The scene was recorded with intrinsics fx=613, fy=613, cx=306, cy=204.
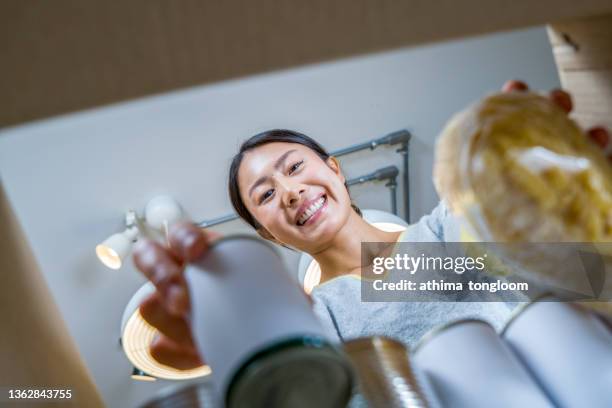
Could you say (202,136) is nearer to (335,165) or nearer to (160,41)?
(335,165)

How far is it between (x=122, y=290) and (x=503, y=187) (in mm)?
505

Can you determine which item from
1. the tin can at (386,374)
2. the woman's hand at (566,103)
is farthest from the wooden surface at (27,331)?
the woman's hand at (566,103)

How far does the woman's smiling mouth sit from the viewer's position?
648mm

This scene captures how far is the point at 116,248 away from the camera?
645mm

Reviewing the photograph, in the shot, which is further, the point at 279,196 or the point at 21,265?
the point at 279,196

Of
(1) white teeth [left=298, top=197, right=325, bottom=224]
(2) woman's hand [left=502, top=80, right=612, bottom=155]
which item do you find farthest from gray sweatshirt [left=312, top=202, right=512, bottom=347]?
(2) woman's hand [left=502, top=80, right=612, bottom=155]

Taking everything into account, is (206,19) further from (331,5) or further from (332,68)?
(332,68)

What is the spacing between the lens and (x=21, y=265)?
1.41 feet

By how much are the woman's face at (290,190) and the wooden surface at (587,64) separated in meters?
0.25

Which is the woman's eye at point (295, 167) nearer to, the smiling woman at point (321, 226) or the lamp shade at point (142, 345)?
the smiling woman at point (321, 226)

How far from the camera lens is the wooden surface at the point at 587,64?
471mm

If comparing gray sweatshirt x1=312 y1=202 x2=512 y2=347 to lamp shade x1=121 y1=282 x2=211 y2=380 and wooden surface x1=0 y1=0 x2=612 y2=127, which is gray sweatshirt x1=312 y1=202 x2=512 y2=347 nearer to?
lamp shade x1=121 y1=282 x2=211 y2=380

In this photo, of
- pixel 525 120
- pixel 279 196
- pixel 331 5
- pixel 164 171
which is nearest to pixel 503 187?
pixel 525 120

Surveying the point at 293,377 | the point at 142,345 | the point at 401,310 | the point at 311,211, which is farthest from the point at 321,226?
the point at 293,377
